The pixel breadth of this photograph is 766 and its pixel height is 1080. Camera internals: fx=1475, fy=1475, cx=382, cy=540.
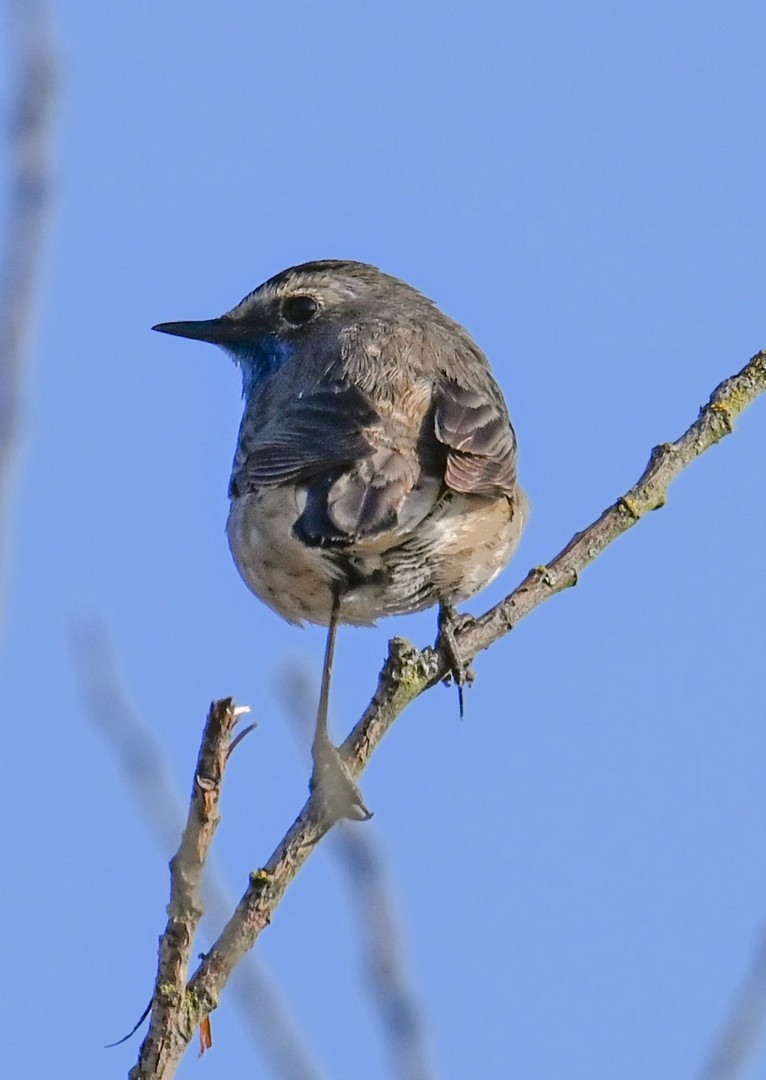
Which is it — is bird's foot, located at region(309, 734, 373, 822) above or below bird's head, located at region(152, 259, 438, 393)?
below

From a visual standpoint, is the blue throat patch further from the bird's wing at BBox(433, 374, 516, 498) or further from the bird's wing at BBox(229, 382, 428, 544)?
the bird's wing at BBox(433, 374, 516, 498)

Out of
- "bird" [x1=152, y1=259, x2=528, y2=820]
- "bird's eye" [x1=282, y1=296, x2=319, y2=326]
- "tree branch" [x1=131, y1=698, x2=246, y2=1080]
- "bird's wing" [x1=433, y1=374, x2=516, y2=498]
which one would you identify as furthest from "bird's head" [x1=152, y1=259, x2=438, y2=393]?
"tree branch" [x1=131, y1=698, x2=246, y2=1080]

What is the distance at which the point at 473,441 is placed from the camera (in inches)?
281

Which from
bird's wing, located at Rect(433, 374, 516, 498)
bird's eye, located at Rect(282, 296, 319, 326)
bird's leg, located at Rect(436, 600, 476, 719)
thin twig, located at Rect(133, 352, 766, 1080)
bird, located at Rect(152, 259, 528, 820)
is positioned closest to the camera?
thin twig, located at Rect(133, 352, 766, 1080)

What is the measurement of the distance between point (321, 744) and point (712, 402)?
2147mm

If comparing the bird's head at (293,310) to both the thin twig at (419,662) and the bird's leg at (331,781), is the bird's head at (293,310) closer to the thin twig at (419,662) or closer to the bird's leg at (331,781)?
the bird's leg at (331,781)

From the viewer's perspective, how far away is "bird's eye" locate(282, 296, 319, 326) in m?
9.33

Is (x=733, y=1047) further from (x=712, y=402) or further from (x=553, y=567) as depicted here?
(x=712, y=402)

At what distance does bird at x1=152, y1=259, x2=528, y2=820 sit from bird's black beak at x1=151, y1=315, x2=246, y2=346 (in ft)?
2.99

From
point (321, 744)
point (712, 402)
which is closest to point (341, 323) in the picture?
point (712, 402)

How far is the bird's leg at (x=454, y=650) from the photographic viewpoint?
19.1 ft

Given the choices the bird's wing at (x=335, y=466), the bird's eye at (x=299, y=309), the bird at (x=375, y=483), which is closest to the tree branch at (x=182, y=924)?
the bird at (x=375, y=483)

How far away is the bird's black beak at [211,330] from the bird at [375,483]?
0.91m

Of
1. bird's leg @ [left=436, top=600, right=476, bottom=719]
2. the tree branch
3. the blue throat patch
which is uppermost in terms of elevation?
the blue throat patch
